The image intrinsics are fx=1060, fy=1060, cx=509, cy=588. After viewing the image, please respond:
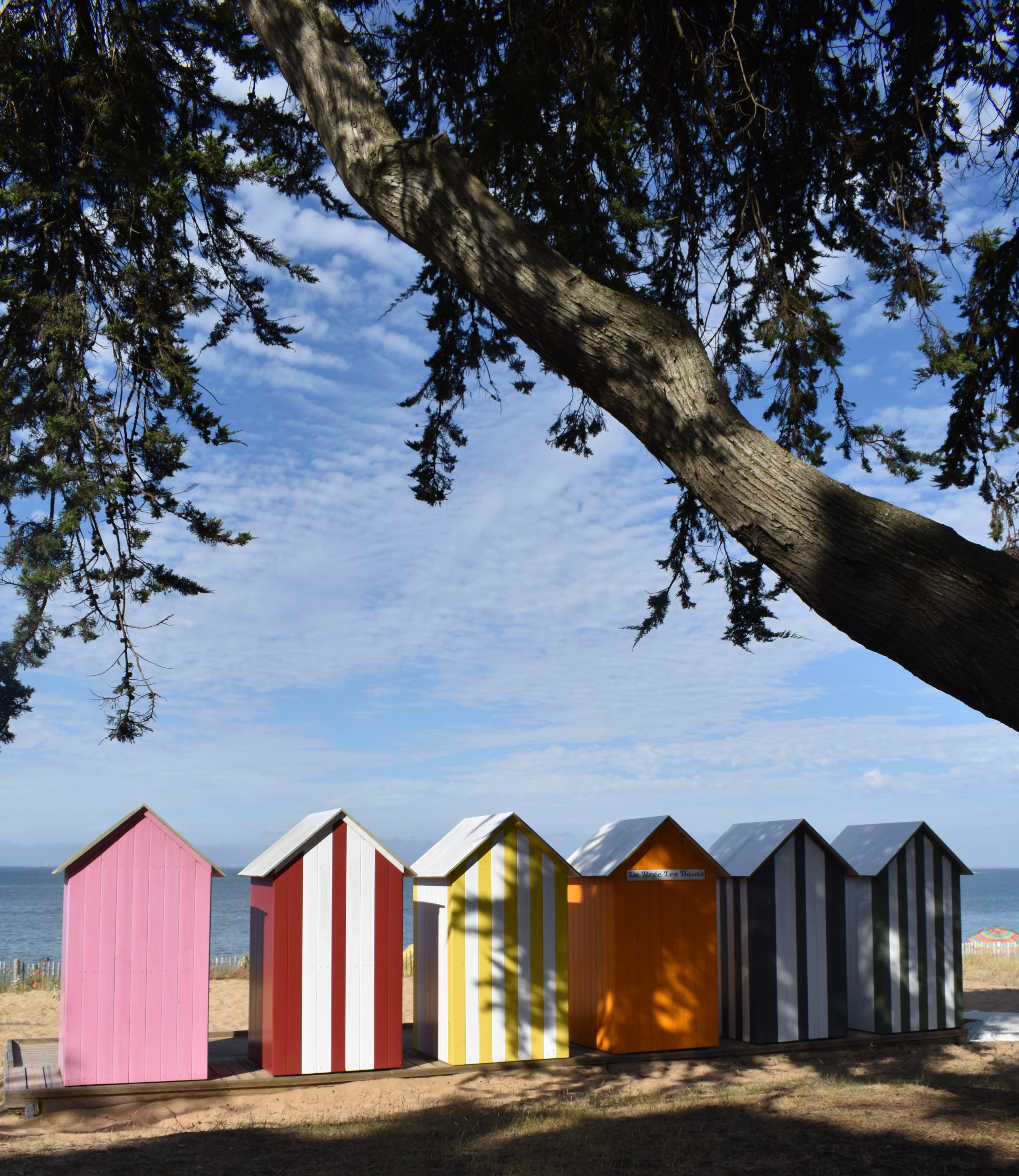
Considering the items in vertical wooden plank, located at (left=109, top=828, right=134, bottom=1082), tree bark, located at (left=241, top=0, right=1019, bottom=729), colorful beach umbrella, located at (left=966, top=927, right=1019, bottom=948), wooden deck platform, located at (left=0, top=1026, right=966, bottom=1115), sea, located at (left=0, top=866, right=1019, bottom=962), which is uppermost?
tree bark, located at (left=241, top=0, right=1019, bottom=729)

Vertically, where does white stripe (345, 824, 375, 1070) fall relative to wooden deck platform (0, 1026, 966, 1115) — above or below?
above

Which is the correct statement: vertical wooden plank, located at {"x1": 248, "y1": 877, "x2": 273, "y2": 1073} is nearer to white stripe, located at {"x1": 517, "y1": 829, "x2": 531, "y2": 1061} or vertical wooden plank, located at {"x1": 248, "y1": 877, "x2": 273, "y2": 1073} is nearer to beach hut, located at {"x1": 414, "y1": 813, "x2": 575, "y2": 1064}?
beach hut, located at {"x1": 414, "y1": 813, "x2": 575, "y2": 1064}

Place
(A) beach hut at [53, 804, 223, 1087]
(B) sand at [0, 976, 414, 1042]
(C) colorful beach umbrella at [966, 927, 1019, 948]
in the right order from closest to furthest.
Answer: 1. (A) beach hut at [53, 804, 223, 1087]
2. (B) sand at [0, 976, 414, 1042]
3. (C) colorful beach umbrella at [966, 927, 1019, 948]

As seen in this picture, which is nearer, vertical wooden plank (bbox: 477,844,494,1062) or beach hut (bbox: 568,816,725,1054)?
vertical wooden plank (bbox: 477,844,494,1062)

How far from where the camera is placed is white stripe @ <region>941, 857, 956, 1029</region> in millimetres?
12992

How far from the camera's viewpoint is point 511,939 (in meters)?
10.7

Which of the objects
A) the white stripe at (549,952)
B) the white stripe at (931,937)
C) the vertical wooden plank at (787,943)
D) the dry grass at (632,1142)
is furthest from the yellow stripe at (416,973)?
the white stripe at (931,937)

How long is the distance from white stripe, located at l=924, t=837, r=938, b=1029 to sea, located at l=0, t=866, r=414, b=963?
774 inches

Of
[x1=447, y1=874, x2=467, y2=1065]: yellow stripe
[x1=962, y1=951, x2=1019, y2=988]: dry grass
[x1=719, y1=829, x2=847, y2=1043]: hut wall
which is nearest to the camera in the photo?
[x1=447, y1=874, x2=467, y2=1065]: yellow stripe

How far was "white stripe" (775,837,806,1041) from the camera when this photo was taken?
38.9 feet

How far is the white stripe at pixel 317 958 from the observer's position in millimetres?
9906

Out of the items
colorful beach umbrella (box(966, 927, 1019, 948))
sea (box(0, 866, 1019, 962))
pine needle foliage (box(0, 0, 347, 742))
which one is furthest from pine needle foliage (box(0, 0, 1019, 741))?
colorful beach umbrella (box(966, 927, 1019, 948))

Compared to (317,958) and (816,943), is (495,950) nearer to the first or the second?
(317,958)

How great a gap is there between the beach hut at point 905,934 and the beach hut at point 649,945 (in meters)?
2.23
